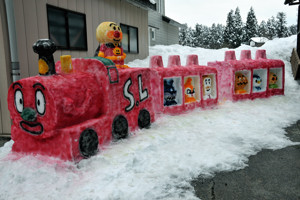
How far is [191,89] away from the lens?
5656 mm

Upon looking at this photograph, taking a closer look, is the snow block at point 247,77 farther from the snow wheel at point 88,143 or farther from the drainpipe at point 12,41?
the drainpipe at point 12,41

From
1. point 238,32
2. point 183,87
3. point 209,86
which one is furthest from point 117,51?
point 238,32

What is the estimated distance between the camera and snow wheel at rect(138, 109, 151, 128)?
166 inches

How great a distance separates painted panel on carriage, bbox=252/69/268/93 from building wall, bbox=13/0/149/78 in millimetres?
4567

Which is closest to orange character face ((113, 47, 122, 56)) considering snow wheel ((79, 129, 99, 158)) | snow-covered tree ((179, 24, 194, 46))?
snow wheel ((79, 129, 99, 158))

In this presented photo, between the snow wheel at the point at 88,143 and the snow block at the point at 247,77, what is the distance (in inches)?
163

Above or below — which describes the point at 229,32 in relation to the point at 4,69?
above

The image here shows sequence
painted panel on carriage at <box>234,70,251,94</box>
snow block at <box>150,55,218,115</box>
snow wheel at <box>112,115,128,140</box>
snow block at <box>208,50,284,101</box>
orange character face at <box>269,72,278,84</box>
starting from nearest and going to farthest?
snow wheel at <box>112,115,128,140</box> → snow block at <box>150,55,218,115</box> → snow block at <box>208,50,284,101</box> → painted panel on carriage at <box>234,70,251,94</box> → orange character face at <box>269,72,278,84</box>

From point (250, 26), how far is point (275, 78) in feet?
131

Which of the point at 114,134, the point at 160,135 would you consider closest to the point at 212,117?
the point at 160,135

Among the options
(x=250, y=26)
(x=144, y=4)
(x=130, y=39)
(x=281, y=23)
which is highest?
(x=281, y=23)

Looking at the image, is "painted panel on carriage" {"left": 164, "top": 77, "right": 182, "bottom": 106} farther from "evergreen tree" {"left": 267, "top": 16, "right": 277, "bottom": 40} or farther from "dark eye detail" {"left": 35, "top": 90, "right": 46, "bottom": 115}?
"evergreen tree" {"left": 267, "top": 16, "right": 277, "bottom": 40}

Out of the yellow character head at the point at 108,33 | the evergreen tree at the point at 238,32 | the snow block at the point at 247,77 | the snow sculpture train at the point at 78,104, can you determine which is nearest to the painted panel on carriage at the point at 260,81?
the snow block at the point at 247,77

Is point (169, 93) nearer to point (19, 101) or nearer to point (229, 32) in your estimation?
point (19, 101)
